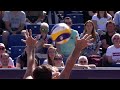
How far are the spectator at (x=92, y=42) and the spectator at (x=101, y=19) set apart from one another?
133 centimetres

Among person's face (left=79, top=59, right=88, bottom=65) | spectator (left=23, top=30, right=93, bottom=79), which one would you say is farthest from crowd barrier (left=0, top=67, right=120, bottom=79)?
spectator (left=23, top=30, right=93, bottom=79)

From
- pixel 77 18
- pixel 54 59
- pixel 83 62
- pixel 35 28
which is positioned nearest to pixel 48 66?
pixel 83 62

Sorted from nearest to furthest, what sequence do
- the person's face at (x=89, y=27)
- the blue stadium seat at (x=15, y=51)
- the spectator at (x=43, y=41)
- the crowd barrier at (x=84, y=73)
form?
the crowd barrier at (x=84, y=73) → the person's face at (x=89, y=27) → the spectator at (x=43, y=41) → the blue stadium seat at (x=15, y=51)

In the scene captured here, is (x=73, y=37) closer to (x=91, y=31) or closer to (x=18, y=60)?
(x=91, y=31)

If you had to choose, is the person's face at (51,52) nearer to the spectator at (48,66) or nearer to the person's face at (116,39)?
the person's face at (116,39)

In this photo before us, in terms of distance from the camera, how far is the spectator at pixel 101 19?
10.1 meters

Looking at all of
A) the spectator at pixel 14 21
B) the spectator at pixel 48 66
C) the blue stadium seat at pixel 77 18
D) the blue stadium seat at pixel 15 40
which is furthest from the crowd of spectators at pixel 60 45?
the spectator at pixel 48 66

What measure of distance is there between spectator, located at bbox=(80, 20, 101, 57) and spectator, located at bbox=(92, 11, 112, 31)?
4.37 ft

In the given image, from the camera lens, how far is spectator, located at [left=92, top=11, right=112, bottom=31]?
10.1 metres

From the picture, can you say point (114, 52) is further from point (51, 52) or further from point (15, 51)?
point (15, 51)

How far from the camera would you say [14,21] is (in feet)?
33.5
